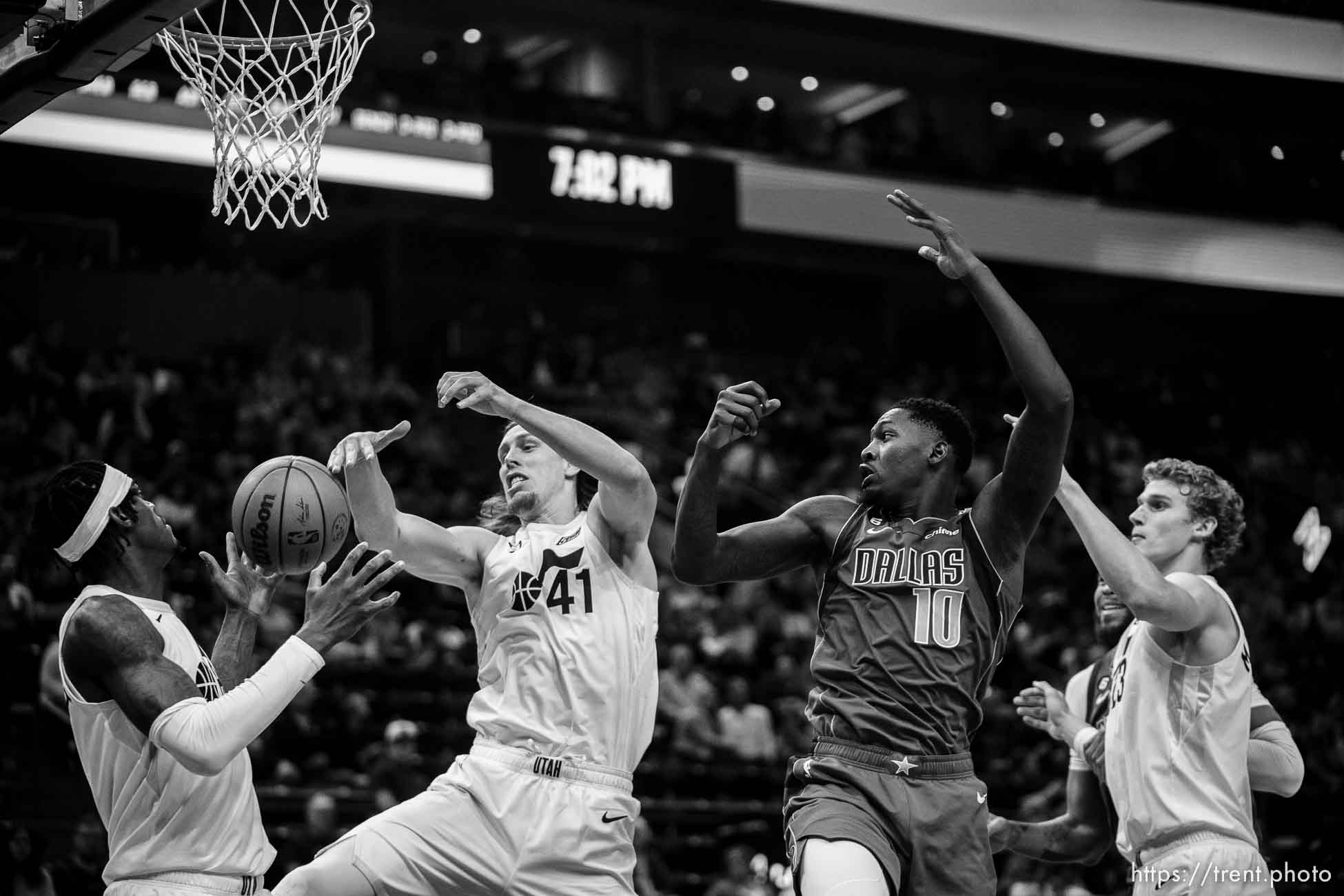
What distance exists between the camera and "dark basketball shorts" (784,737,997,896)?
464 centimetres

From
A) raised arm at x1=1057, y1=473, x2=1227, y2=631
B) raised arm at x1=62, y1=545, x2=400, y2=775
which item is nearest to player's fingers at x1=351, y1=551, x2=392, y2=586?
raised arm at x1=62, y1=545, x2=400, y2=775

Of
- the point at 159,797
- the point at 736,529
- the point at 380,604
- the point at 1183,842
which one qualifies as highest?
the point at 736,529

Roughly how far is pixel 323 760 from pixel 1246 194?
1853 centimetres

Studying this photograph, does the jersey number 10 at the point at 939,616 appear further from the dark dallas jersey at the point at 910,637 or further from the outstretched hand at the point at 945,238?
the outstretched hand at the point at 945,238

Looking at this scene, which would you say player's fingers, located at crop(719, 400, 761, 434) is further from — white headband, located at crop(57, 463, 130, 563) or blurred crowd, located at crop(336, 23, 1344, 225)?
blurred crowd, located at crop(336, 23, 1344, 225)

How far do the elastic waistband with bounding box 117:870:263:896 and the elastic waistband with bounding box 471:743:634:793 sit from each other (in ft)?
2.99

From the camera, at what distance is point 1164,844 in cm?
573

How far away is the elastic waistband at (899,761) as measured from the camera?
4.74 metres

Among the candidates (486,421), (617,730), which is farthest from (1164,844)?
(486,421)

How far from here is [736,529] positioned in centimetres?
505

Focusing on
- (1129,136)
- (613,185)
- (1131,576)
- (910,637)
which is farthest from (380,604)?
(1129,136)

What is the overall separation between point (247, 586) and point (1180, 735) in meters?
3.31

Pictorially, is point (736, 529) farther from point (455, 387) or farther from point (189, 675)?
point (189, 675)

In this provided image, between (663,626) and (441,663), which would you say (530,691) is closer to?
(441,663)
